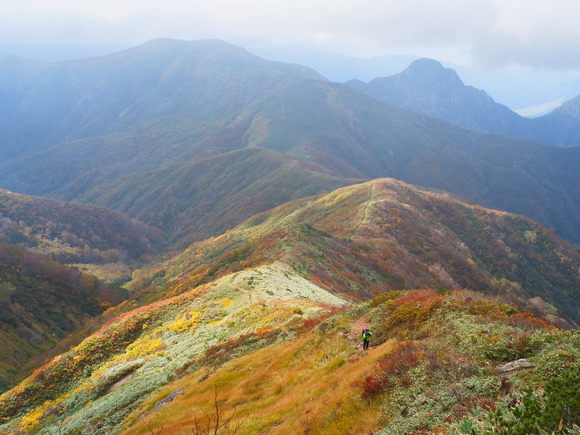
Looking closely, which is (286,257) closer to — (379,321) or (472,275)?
(379,321)

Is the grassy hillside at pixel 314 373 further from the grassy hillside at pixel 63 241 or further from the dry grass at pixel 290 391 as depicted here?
the grassy hillside at pixel 63 241

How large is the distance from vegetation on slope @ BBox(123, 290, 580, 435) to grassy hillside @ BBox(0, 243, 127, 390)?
2023 inches

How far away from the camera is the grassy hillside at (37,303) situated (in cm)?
7206

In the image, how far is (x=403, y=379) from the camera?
12.2 metres

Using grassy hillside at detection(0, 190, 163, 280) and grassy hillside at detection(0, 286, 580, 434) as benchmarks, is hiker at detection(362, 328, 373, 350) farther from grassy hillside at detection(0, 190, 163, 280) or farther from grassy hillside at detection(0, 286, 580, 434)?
grassy hillside at detection(0, 190, 163, 280)

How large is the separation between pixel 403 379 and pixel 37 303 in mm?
107117

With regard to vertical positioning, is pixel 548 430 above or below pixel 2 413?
above

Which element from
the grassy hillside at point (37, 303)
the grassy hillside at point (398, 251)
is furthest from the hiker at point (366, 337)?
the grassy hillside at point (37, 303)

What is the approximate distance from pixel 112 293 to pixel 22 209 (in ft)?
385

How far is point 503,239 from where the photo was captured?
405 feet

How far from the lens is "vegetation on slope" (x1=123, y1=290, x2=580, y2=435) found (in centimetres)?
900

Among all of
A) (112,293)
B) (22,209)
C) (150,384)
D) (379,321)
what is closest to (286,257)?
(150,384)

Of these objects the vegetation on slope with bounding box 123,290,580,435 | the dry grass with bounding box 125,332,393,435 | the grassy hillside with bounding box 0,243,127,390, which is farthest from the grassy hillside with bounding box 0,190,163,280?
the vegetation on slope with bounding box 123,290,580,435

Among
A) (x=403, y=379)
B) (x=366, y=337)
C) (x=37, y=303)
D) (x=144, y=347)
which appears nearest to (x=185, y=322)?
(x=144, y=347)
